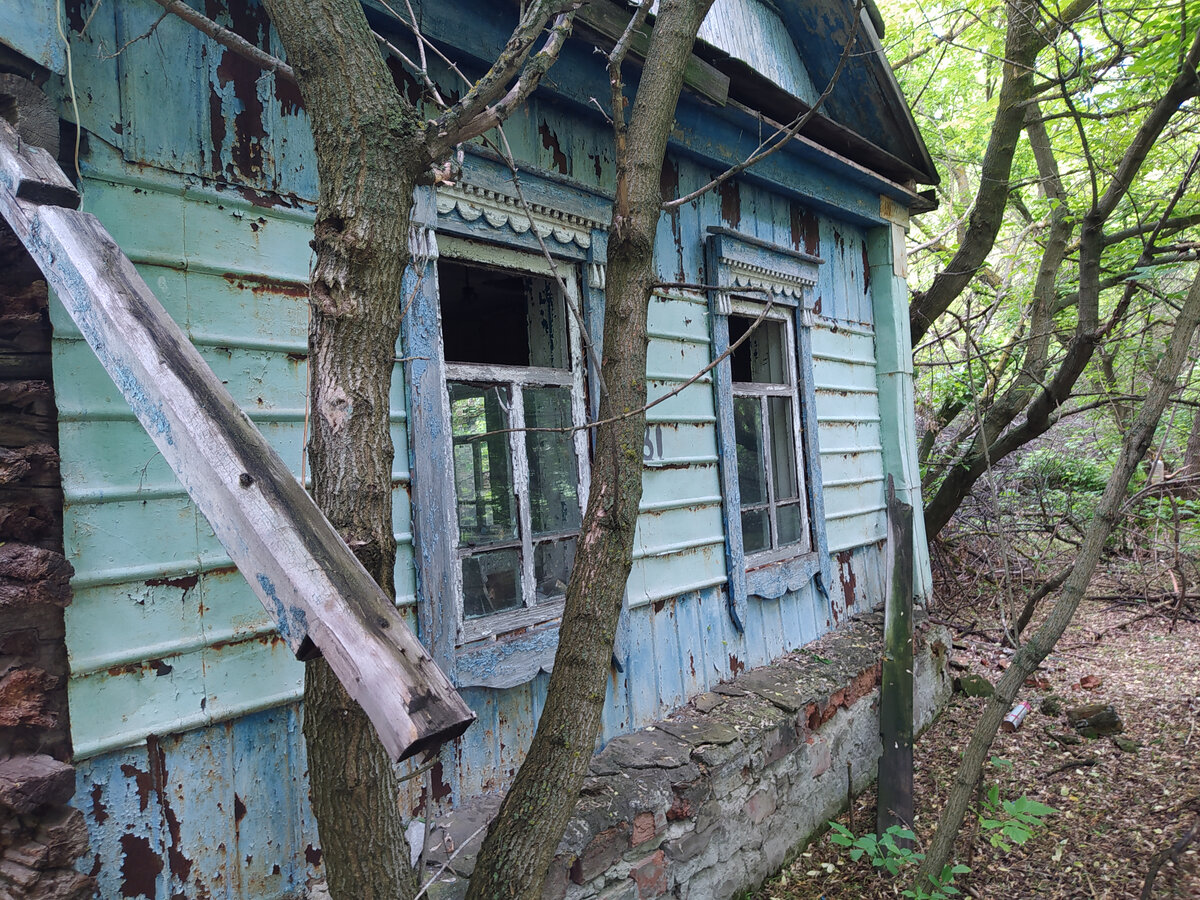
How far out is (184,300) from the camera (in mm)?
2205

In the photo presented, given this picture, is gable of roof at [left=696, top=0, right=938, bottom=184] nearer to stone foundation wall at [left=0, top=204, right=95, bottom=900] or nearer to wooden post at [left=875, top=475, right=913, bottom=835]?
wooden post at [left=875, top=475, right=913, bottom=835]

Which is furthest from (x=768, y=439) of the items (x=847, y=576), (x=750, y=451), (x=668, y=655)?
(x=668, y=655)

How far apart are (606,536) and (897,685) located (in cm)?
319

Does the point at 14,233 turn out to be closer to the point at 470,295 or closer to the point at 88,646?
the point at 88,646

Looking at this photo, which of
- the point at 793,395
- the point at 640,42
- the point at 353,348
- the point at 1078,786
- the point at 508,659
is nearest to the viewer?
the point at 353,348

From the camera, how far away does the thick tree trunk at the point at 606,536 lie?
6.45ft

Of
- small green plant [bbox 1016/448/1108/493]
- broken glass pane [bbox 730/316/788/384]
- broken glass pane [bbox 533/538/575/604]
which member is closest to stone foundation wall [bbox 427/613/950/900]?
broken glass pane [bbox 533/538/575/604]

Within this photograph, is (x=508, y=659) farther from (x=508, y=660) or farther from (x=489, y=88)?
(x=489, y=88)

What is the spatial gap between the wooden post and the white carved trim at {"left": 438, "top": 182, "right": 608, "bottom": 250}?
9.72ft

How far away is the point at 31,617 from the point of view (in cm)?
183

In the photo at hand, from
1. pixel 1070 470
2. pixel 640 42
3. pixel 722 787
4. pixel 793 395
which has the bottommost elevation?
pixel 722 787

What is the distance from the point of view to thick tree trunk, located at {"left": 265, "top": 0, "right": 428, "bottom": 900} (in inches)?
60.6

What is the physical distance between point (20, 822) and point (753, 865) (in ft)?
10.0

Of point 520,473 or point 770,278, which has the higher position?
point 770,278
